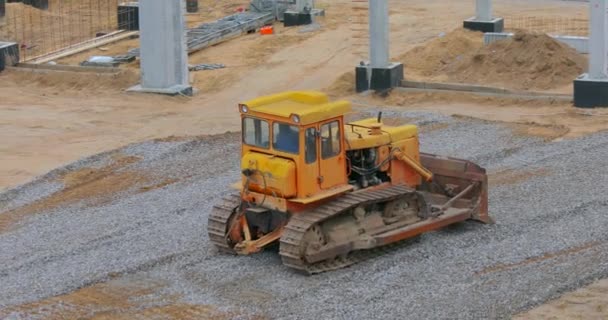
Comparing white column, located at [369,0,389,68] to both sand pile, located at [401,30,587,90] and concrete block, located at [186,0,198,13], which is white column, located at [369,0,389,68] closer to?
sand pile, located at [401,30,587,90]

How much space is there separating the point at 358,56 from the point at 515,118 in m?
7.39

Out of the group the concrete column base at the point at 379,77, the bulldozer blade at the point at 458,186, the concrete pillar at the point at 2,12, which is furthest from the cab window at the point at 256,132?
the concrete pillar at the point at 2,12

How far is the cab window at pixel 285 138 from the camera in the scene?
1527cm

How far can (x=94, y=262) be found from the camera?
16078mm

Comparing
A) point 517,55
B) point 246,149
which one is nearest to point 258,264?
point 246,149

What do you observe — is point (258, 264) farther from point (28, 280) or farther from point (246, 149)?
point (28, 280)

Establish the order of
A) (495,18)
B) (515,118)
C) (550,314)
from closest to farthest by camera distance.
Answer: (550,314)
(515,118)
(495,18)

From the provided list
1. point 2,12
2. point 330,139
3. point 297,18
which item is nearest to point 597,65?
point 330,139

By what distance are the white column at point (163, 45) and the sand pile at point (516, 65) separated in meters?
5.49

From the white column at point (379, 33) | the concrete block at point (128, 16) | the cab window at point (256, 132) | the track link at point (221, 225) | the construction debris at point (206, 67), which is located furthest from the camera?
the concrete block at point (128, 16)

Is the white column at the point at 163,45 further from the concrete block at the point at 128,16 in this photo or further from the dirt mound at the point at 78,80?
the concrete block at the point at 128,16

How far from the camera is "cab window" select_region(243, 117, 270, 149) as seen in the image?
15.6 meters

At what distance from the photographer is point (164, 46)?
28.8m

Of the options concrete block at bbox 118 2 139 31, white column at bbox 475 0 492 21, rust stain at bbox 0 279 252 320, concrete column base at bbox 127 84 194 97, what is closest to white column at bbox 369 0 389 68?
concrete column base at bbox 127 84 194 97
